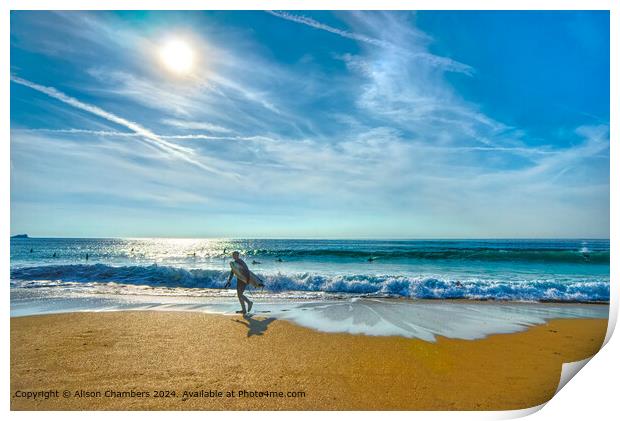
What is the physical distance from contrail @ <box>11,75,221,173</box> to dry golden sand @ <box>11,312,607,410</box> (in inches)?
79.8

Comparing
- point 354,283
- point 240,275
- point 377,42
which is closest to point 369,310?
point 240,275

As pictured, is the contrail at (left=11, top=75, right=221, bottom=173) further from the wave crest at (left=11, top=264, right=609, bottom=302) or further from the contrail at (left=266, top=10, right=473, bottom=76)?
the wave crest at (left=11, top=264, right=609, bottom=302)

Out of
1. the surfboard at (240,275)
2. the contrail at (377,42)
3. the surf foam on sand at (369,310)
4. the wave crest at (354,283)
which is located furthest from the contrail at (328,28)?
the wave crest at (354,283)

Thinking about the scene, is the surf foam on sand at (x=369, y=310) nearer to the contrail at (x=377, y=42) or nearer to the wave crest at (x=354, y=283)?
the wave crest at (x=354, y=283)

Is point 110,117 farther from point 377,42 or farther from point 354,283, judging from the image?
point 354,283

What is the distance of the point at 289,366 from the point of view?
10.1ft

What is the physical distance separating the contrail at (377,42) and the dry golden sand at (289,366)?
2.81 meters

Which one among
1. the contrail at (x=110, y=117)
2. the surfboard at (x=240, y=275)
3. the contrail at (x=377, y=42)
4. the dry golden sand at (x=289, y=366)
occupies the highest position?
the contrail at (x=377, y=42)

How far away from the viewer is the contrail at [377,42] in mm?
3195

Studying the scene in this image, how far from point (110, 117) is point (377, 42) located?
280 centimetres

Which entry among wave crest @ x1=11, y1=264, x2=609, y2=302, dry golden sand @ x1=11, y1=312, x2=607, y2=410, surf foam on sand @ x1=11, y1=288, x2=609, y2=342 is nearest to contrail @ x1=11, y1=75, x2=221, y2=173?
dry golden sand @ x1=11, y1=312, x2=607, y2=410

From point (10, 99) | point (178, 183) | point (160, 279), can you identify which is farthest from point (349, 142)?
point (160, 279)

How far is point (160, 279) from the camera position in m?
8.26

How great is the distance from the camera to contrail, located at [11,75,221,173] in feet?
11.0
